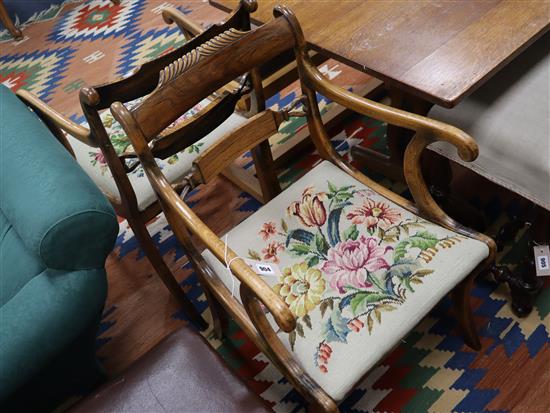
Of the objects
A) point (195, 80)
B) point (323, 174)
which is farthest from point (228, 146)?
point (323, 174)

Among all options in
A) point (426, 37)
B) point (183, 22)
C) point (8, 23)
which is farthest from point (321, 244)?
point (8, 23)

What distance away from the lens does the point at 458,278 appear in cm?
113

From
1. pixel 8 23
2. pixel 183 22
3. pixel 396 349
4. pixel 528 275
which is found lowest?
pixel 396 349

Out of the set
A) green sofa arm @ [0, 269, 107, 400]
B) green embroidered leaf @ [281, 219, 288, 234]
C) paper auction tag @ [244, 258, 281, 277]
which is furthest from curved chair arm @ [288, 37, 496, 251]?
green sofa arm @ [0, 269, 107, 400]

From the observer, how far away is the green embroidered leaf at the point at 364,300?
1.10 meters

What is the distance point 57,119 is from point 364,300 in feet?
3.04

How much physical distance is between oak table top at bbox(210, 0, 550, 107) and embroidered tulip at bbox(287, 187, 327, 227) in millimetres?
311

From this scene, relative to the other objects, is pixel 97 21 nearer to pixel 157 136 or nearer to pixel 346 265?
pixel 157 136

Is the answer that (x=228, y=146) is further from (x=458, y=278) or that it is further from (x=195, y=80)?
(x=458, y=278)

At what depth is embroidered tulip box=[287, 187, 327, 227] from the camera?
1.27 metres

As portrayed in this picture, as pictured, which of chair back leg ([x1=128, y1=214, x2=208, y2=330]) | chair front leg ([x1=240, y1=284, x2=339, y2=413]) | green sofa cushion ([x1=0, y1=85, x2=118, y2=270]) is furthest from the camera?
chair back leg ([x1=128, y1=214, x2=208, y2=330])

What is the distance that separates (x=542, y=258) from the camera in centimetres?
133

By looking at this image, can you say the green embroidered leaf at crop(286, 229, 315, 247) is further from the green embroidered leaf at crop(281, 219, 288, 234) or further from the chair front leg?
the chair front leg

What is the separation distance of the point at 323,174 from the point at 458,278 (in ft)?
1.35
